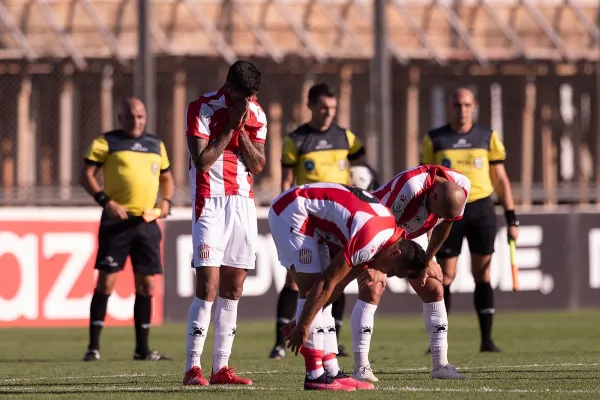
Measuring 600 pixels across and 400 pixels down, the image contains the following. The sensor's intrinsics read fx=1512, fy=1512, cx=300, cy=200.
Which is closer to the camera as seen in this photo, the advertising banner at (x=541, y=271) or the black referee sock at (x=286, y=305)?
the black referee sock at (x=286, y=305)

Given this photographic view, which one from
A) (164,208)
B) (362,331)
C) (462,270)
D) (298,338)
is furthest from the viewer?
(462,270)

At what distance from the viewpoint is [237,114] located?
30.3 feet

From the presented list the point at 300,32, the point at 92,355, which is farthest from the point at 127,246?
the point at 300,32

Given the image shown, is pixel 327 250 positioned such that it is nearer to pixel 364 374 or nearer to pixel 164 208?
pixel 364 374

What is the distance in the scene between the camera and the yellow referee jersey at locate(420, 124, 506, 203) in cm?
1295

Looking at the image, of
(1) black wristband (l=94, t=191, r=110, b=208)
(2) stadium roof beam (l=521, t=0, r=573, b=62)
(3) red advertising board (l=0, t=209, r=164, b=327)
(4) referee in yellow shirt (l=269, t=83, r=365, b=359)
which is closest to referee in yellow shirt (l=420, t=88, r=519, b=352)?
(4) referee in yellow shirt (l=269, t=83, r=365, b=359)

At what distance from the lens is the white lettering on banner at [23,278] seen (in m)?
16.7

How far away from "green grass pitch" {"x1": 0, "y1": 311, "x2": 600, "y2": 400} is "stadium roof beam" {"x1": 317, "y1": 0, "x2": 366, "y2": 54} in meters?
6.53

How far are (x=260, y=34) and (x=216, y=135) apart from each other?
15.8 metres

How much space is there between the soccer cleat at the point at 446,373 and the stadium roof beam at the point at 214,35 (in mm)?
14090

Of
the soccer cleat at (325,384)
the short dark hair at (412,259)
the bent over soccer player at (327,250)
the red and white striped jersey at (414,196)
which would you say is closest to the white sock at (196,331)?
the bent over soccer player at (327,250)

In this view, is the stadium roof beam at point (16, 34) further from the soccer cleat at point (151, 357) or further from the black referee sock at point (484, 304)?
the black referee sock at point (484, 304)

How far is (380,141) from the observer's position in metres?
18.1

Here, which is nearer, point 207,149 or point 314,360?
point 314,360
